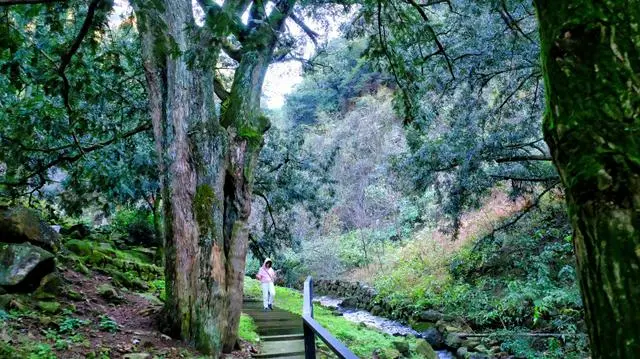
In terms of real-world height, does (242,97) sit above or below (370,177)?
below

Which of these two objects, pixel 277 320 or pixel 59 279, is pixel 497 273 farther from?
pixel 59 279

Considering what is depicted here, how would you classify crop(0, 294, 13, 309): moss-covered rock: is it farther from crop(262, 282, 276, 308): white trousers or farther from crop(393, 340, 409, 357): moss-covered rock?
crop(393, 340, 409, 357): moss-covered rock

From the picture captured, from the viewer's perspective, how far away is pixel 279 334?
8.54 metres

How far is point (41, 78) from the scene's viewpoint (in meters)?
5.66

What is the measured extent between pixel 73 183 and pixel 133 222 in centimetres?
709

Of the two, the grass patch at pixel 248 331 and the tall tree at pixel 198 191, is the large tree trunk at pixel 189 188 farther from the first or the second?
the grass patch at pixel 248 331

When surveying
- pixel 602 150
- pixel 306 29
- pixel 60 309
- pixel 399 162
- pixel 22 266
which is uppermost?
pixel 306 29

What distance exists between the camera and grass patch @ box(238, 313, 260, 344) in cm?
767

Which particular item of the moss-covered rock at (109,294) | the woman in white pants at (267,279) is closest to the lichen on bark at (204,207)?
the moss-covered rock at (109,294)

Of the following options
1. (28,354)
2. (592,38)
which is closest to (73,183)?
(28,354)

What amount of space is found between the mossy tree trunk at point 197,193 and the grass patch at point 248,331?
1.02 metres

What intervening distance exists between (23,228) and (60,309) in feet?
4.76

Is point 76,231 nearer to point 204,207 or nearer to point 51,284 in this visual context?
point 51,284

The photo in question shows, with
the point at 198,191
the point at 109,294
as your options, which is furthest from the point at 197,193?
the point at 109,294
